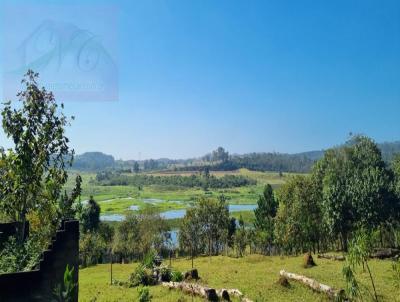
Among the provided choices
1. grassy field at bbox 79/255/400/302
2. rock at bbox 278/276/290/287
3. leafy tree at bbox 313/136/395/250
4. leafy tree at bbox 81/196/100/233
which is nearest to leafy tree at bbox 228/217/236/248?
leafy tree at bbox 81/196/100/233

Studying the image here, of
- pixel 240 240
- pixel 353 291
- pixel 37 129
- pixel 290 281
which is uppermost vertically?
pixel 37 129

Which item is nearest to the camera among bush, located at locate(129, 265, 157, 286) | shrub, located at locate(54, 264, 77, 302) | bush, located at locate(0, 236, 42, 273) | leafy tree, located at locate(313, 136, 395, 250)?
shrub, located at locate(54, 264, 77, 302)

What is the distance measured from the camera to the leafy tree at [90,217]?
85500mm

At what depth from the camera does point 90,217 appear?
86.6 meters

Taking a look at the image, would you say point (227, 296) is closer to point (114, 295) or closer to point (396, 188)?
point (114, 295)

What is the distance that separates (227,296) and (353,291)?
285 inches

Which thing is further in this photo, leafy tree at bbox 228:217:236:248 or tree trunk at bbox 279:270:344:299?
leafy tree at bbox 228:217:236:248

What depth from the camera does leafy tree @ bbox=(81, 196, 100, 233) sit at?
85500mm

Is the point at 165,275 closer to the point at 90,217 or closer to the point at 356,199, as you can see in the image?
the point at 356,199

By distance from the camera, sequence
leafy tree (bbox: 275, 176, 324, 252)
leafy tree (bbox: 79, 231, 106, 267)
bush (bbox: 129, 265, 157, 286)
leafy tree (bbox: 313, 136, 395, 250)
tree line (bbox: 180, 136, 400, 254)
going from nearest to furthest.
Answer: bush (bbox: 129, 265, 157, 286) < leafy tree (bbox: 313, 136, 395, 250) < tree line (bbox: 180, 136, 400, 254) < leafy tree (bbox: 275, 176, 324, 252) < leafy tree (bbox: 79, 231, 106, 267)

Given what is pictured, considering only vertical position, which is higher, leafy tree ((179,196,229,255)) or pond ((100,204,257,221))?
leafy tree ((179,196,229,255))

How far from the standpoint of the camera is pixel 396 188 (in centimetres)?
5019

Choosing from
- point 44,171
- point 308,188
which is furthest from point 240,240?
point 44,171

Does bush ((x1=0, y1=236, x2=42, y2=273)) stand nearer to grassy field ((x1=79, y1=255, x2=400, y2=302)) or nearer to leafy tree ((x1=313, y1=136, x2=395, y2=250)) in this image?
grassy field ((x1=79, y1=255, x2=400, y2=302))
